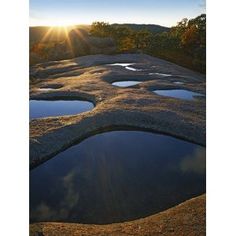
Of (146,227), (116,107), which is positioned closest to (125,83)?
(116,107)

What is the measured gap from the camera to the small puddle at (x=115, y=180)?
21.3 feet

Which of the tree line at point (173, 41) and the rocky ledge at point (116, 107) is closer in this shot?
the rocky ledge at point (116, 107)

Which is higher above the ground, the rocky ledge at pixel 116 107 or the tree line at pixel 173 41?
the tree line at pixel 173 41

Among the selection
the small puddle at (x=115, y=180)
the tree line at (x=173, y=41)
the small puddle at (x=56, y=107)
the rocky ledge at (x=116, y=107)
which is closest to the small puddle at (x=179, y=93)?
the rocky ledge at (x=116, y=107)

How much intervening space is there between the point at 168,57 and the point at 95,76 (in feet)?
16.5

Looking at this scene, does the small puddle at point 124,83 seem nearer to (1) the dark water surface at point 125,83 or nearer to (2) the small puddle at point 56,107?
(1) the dark water surface at point 125,83

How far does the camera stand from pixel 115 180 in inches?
289

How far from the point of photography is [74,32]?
27.9 meters

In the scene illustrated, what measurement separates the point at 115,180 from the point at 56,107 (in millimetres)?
5271

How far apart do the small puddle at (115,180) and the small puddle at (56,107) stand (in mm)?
2341

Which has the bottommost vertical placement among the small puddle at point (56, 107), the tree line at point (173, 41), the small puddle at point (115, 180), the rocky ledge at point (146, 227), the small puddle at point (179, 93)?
the rocky ledge at point (146, 227)
